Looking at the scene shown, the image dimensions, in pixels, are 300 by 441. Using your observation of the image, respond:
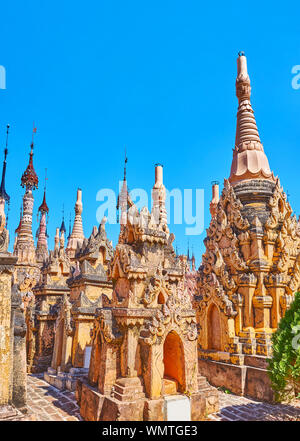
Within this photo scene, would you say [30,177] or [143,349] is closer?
[143,349]

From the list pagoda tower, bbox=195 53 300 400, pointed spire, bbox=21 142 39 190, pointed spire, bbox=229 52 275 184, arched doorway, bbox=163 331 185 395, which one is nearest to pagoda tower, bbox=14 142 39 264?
pointed spire, bbox=21 142 39 190

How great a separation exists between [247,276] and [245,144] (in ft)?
25.4

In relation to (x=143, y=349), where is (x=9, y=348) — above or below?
above

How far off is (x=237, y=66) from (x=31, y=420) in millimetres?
20652

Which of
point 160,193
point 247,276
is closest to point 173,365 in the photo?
point 247,276

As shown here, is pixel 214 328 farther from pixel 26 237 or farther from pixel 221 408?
pixel 26 237

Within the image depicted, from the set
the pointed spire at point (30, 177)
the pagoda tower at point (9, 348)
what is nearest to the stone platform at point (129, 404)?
the pagoda tower at point (9, 348)

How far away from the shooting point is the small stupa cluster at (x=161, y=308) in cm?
928

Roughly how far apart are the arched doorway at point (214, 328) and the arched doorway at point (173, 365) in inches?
212

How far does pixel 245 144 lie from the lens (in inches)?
733

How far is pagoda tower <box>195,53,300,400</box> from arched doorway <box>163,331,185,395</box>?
437cm

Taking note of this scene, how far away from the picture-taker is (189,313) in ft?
36.5

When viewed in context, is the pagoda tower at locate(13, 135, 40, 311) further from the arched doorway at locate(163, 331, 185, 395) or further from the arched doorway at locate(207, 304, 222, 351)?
the arched doorway at locate(163, 331, 185, 395)
